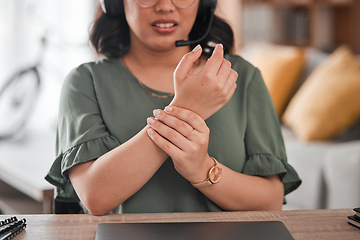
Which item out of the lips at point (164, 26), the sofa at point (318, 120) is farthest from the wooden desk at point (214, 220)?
the sofa at point (318, 120)

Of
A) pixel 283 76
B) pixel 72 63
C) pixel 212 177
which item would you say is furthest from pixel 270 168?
pixel 72 63

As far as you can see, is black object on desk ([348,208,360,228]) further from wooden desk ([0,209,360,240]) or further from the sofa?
the sofa

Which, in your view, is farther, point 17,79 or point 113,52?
point 17,79

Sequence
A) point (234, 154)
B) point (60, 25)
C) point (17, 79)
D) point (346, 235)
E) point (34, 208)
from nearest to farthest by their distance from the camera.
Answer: point (346, 235), point (234, 154), point (34, 208), point (17, 79), point (60, 25)

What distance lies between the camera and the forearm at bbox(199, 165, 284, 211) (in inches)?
35.8

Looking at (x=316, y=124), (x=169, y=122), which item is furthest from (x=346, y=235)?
(x=316, y=124)

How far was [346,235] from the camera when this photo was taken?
698mm

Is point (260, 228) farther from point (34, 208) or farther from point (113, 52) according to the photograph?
point (34, 208)

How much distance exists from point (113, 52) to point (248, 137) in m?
0.38

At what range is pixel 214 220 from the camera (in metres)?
0.77

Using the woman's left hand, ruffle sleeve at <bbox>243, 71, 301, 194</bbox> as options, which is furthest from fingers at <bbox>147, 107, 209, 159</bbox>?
ruffle sleeve at <bbox>243, 71, 301, 194</bbox>

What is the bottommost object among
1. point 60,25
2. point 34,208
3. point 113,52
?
point 34,208

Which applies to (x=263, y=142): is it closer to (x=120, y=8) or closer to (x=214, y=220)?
(x=214, y=220)

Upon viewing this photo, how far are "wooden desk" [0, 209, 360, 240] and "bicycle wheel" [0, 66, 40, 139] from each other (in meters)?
2.96
